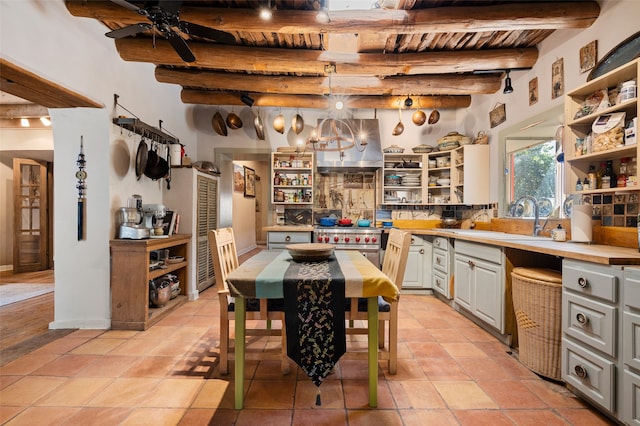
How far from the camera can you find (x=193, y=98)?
13.8 feet

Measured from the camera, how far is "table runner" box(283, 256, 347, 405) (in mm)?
1572

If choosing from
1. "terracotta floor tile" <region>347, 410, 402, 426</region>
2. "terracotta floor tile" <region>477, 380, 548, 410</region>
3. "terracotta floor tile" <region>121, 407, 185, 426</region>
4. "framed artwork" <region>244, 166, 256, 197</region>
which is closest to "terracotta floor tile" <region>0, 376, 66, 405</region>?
"terracotta floor tile" <region>121, 407, 185, 426</region>

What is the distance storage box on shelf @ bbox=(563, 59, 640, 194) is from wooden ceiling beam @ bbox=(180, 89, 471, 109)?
89.0 inches

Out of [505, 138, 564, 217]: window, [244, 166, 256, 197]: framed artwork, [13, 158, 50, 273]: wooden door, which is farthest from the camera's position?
[244, 166, 256, 197]: framed artwork

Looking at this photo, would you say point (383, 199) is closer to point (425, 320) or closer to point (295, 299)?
point (425, 320)

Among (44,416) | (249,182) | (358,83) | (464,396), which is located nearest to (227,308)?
(44,416)

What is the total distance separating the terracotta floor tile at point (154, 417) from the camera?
5.18 feet

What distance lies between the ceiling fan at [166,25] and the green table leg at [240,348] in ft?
6.14

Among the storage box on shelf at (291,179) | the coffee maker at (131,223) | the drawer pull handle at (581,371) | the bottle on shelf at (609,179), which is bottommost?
the drawer pull handle at (581,371)

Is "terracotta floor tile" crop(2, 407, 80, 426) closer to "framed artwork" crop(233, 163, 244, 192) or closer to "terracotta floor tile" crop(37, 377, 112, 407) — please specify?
"terracotta floor tile" crop(37, 377, 112, 407)

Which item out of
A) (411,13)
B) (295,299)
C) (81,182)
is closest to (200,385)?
(295,299)

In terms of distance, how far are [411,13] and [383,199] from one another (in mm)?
2486

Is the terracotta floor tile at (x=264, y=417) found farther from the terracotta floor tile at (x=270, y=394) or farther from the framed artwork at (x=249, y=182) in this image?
the framed artwork at (x=249, y=182)

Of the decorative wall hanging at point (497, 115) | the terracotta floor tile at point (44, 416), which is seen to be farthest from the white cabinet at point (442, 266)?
the terracotta floor tile at point (44, 416)
